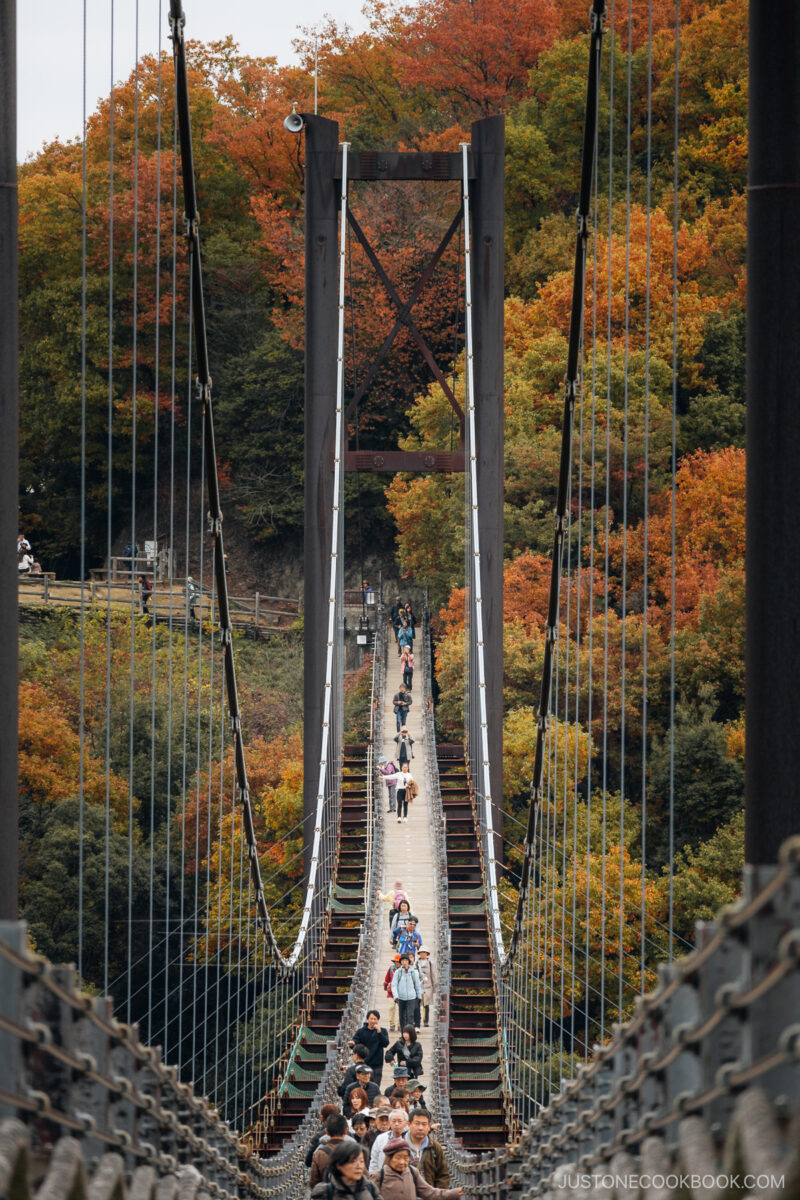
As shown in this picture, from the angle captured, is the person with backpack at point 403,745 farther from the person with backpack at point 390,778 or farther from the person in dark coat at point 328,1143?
the person in dark coat at point 328,1143

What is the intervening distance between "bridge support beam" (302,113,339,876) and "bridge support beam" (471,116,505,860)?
1.27m

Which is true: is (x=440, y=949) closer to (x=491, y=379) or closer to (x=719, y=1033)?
(x=491, y=379)

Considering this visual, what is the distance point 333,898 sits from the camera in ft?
48.8

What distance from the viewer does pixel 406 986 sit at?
413 inches

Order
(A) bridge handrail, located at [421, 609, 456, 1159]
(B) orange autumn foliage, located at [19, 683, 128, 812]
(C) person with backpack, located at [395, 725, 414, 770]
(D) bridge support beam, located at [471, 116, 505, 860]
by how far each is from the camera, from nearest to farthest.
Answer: (A) bridge handrail, located at [421, 609, 456, 1159] → (D) bridge support beam, located at [471, 116, 505, 860] → (C) person with backpack, located at [395, 725, 414, 770] → (B) orange autumn foliage, located at [19, 683, 128, 812]

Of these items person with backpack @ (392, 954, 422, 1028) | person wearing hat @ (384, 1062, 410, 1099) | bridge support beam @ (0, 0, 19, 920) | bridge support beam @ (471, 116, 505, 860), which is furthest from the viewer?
bridge support beam @ (471, 116, 505, 860)

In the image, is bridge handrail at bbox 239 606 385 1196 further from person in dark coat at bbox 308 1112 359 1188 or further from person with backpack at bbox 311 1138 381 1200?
person with backpack at bbox 311 1138 381 1200

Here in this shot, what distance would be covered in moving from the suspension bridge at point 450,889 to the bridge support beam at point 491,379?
0.03 meters

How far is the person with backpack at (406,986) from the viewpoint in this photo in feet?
34.4

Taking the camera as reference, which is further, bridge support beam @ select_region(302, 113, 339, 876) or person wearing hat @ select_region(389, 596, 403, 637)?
person wearing hat @ select_region(389, 596, 403, 637)

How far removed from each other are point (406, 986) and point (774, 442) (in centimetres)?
759

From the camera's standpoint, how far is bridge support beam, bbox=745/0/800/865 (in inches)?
133

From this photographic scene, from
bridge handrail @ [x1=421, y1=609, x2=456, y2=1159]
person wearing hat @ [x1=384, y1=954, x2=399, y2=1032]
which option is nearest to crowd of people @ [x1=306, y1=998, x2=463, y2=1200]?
bridge handrail @ [x1=421, y1=609, x2=456, y2=1159]

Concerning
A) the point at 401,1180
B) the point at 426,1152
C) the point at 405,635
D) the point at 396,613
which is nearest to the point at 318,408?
the point at 426,1152
